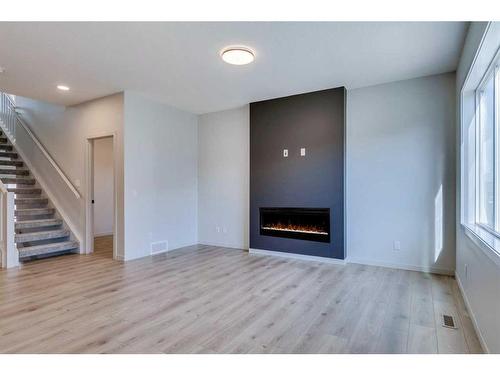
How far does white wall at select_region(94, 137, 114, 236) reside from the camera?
706 centimetres

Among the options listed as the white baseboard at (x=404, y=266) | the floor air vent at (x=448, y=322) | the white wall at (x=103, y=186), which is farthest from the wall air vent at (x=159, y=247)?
the floor air vent at (x=448, y=322)

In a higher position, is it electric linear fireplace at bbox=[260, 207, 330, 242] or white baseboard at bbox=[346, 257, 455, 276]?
electric linear fireplace at bbox=[260, 207, 330, 242]

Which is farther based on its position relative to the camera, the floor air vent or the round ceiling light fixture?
the round ceiling light fixture

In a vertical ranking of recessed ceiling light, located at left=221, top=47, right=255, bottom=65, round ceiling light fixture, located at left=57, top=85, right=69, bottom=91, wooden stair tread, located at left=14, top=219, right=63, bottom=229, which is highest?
round ceiling light fixture, located at left=57, top=85, right=69, bottom=91

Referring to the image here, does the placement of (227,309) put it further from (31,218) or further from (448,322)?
(31,218)

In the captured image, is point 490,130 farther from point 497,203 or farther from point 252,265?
point 252,265

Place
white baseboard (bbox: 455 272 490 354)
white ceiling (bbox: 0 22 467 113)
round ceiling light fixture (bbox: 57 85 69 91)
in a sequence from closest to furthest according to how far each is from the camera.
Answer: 1. white baseboard (bbox: 455 272 490 354)
2. white ceiling (bbox: 0 22 467 113)
3. round ceiling light fixture (bbox: 57 85 69 91)

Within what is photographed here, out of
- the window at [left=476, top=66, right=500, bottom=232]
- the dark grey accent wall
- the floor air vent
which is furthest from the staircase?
the window at [left=476, top=66, right=500, bottom=232]

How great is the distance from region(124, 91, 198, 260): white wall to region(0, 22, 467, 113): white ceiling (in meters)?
0.58

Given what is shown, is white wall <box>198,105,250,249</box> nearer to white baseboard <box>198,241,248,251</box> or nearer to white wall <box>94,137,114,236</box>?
white baseboard <box>198,241,248,251</box>

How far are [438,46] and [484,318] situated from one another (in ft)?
9.06

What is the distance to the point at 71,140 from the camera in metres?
5.46
